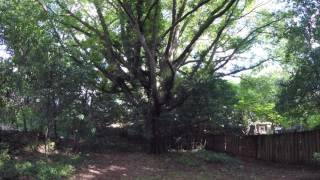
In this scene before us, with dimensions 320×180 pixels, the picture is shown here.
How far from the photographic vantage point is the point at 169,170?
13789mm

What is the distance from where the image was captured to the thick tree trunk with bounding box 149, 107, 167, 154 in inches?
658

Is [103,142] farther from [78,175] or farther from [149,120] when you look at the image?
[78,175]

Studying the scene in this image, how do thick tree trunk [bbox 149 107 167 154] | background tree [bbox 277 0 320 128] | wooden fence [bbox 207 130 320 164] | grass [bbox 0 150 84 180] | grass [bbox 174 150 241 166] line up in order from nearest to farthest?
grass [bbox 0 150 84 180] → background tree [bbox 277 0 320 128] → wooden fence [bbox 207 130 320 164] → grass [bbox 174 150 241 166] → thick tree trunk [bbox 149 107 167 154]

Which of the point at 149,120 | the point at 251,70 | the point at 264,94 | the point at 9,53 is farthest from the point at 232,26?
the point at 9,53

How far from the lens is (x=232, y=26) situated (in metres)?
21.4

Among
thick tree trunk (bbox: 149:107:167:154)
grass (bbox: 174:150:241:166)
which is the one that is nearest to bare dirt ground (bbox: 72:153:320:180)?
grass (bbox: 174:150:241:166)

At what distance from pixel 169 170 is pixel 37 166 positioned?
14.7 feet

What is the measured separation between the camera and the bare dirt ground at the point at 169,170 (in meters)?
12.6

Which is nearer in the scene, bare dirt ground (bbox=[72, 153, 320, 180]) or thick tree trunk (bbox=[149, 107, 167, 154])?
bare dirt ground (bbox=[72, 153, 320, 180])

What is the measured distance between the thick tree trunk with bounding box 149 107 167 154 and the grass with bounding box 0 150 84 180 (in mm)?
4043

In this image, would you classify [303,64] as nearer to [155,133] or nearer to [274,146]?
[274,146]

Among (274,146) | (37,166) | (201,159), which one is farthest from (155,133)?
(37,166)

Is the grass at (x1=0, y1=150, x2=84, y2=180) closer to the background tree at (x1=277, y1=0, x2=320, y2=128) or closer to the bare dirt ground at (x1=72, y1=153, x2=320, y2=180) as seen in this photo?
the bare dirt ground at (x1=72, y1=153, x2=320, y2=180)

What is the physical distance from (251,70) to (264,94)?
1562 millimetres
